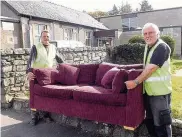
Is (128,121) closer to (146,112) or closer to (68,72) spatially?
(146,112)

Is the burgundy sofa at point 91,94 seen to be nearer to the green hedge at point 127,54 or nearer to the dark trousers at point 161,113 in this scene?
the dark trousers at point 161,113

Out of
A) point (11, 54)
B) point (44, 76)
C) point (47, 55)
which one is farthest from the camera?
point (11, 54)

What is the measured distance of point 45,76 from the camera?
15.4 ft

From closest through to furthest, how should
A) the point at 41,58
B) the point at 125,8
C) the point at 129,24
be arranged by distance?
the point at 41,58, the point at 129,24, the point at 125,8

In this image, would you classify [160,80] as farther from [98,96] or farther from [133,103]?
[98,96]

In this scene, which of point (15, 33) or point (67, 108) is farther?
point (15, 33)

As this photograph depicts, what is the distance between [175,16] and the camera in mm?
27922

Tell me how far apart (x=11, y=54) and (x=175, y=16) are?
26.0 meters

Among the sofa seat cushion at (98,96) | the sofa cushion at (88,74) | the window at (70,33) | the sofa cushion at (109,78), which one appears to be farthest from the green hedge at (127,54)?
the window at (70,33)

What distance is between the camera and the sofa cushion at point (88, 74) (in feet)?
16.6

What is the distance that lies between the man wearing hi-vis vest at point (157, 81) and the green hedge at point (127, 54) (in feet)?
27.9

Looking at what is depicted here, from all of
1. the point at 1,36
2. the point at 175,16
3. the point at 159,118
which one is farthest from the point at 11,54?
the point at 175,16

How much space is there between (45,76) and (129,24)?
27.9 metres

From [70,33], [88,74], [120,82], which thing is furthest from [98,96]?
[70,33]
